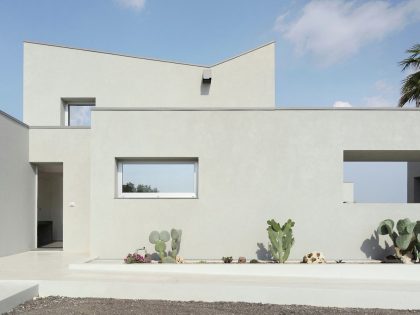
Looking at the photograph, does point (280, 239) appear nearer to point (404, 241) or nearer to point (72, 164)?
point (404, 241)

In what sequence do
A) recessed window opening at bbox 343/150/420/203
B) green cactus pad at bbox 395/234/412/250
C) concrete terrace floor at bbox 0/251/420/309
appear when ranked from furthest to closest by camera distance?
recessed window opening at bbox 343/150/420/203 → green cactus pad at bbox 395/234/412/250 → concrete terrace floor at bbox 0/251/420/309

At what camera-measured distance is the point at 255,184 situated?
9297 millimetres

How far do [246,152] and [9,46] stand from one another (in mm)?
10628

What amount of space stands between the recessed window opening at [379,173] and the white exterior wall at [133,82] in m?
3.87

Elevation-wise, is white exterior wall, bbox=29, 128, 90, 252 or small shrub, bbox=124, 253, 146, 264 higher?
white exterior wall, bbox=29, 128, 90, 252

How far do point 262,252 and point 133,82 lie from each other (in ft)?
26.2

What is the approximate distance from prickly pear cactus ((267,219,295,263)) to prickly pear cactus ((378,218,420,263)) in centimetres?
236

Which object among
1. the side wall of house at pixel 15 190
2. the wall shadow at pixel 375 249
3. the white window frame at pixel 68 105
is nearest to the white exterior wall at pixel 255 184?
the wall shadow at pixel 375 249

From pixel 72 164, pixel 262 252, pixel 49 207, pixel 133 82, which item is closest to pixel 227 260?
pixel 262 252

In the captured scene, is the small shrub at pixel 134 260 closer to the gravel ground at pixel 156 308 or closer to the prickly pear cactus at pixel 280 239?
the gravel ground at pixel 156 308

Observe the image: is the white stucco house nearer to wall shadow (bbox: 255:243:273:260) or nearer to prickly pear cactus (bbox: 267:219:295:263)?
wall shadow (bbox: 255:243:273:260)

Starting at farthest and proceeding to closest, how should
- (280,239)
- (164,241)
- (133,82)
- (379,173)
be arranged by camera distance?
1. (133,82)
2. (379,173)
3. (164,241)
4. (280,239)

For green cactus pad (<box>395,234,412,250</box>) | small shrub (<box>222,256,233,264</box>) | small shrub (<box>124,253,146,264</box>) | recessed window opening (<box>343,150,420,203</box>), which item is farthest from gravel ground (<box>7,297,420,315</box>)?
recessed window opening (<box>343,150,420,203</box>)

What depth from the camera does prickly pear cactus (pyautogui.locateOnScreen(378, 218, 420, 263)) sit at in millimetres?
8438
